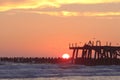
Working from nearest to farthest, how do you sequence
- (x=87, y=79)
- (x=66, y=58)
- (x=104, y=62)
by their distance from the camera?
(x=87, y=79), (x=104, y=62), (x=66, y=58)

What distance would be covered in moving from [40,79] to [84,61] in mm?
38554

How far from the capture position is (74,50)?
3659 inches

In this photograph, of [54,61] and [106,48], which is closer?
[106,48]

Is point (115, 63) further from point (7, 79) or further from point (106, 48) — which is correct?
point (7, 79)

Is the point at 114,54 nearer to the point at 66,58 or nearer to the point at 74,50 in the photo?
the point at 74,50

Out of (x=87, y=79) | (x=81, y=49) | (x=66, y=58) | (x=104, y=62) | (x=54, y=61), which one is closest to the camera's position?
(x=87, y=79)

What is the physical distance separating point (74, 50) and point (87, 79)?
4376 cm

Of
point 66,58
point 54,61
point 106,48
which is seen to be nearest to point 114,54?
point 106,48

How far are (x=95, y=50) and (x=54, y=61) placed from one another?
15574mm

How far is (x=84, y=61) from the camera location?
87625 millimetres

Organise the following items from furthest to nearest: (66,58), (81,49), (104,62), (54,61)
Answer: (66,58)
(54,61)
(81,49)
(104,62)

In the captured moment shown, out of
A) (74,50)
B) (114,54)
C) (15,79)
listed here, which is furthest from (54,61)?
(15,79)

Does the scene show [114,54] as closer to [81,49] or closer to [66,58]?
[81,49]

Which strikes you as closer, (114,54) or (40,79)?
(40,79)
